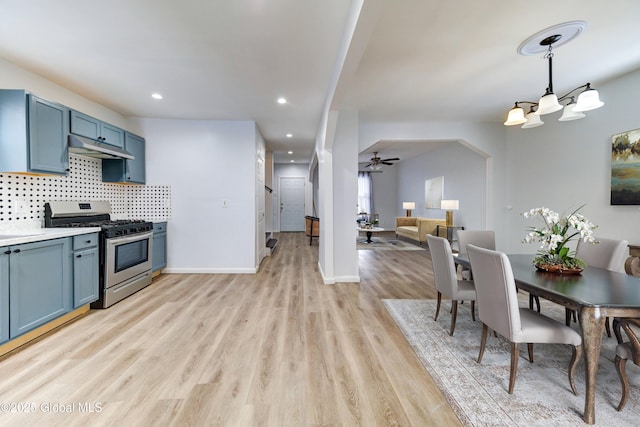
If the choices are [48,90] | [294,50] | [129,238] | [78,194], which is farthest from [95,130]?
[294,50]

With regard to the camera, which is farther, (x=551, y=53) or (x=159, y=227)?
(x=159, y=227)

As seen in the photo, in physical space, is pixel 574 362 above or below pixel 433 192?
below

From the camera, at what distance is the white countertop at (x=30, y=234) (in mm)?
2168

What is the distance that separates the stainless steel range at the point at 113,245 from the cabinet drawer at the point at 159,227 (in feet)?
0.78

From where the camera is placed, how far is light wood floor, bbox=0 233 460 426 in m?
1.57

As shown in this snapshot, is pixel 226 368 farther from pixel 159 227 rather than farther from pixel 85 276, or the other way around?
pixel 159 227

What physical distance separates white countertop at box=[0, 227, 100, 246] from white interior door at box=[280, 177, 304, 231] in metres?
7.65

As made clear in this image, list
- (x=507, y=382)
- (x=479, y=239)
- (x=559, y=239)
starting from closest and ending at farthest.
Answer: (x=507, y=382)
(x=559, y=239)
(x=479, y=239)

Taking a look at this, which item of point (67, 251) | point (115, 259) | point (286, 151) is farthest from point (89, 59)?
point (286, 151)

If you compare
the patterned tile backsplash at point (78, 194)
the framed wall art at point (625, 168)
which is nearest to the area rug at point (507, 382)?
the framed wall art at point (625, 168)

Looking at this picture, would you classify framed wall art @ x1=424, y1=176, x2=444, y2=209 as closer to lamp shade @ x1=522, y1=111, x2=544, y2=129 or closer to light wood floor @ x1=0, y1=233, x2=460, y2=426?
lamp shade @ x1=522, y1=111, x2=544, y2=129

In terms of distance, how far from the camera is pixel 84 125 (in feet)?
10.5

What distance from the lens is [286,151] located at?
25.3 feet

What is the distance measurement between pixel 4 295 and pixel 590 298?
3.97m
